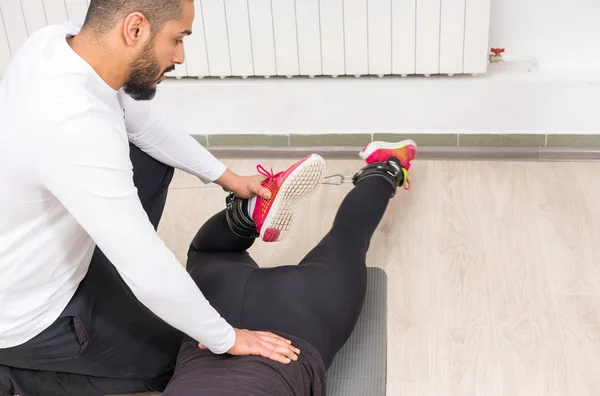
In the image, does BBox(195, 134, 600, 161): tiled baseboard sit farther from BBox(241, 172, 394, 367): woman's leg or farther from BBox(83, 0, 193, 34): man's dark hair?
BBox(83, 0, 193, 34): man's dark hair

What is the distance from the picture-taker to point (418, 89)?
8.68ft

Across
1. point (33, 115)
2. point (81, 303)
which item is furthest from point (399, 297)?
point (33, 115)

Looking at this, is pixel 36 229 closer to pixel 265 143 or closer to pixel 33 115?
pixel 33 115

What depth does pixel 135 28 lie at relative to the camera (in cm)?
125

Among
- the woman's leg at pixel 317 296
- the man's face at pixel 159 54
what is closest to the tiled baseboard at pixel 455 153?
the woman's leg at pixel 317 296

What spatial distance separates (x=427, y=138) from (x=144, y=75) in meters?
1.56

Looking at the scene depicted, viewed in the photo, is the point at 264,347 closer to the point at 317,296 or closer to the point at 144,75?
the point at 317,296

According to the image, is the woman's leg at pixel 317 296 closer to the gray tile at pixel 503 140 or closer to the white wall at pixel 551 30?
the gray tile at pixel 503 140

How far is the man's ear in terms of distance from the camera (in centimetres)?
124

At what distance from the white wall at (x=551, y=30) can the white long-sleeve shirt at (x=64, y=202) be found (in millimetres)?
1624

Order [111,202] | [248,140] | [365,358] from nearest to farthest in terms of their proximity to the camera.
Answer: [111,202], [365,358], [248,140]

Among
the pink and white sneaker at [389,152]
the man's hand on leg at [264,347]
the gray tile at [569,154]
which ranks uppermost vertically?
the man's hand on leg at [264,347]

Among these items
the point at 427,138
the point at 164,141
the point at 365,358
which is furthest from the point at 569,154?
the point at 164,141

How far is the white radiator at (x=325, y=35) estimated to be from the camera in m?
2.51
